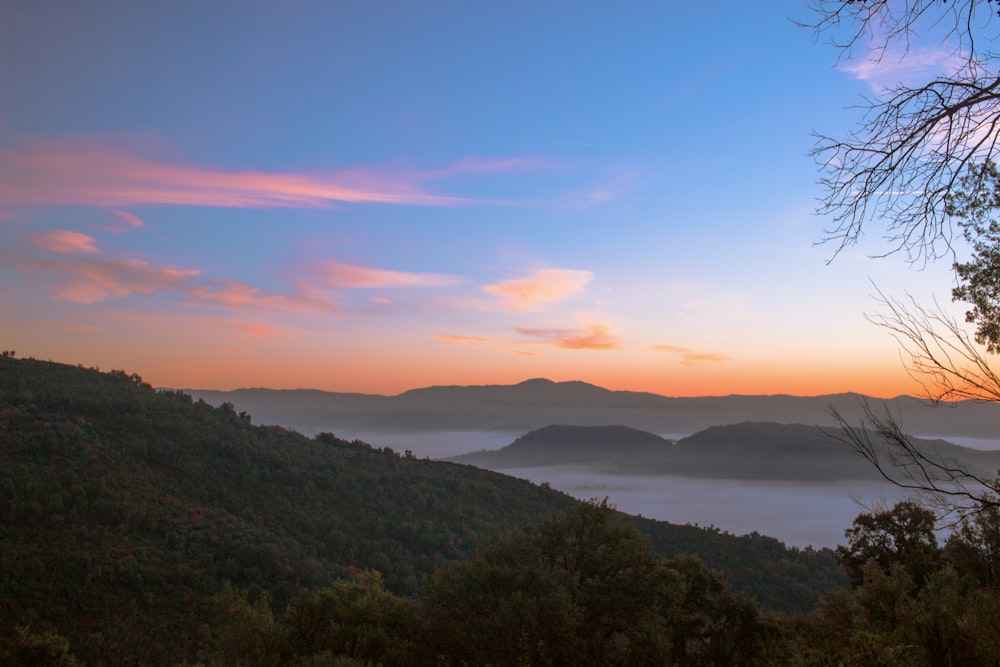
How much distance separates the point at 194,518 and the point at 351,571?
9.94 metres

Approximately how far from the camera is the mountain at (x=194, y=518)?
26.5 metres

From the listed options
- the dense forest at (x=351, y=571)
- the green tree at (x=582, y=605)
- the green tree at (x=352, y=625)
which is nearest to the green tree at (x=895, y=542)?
the dense forest at (x=351, y=571)

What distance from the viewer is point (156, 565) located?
31.0m

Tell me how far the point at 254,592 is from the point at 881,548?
2778cm

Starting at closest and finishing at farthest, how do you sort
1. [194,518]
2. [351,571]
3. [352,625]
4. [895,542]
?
[352,625], [895,542], [194,518], [351,571]

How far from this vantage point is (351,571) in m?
39.3

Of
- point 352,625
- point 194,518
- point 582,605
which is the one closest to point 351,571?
point 194,518

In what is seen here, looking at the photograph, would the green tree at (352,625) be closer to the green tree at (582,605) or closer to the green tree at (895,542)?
the green tree at (582,605)

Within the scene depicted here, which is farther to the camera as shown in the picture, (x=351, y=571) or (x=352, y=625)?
(x=351, y=571)

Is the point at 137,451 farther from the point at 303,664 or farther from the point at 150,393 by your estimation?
the point at 303,664

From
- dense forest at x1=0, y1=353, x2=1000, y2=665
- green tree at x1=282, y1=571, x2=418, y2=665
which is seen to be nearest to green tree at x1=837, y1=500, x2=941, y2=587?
dense forest at x1=0, y1=353, x2=1000, y2=665

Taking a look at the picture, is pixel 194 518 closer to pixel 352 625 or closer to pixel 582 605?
pixel 352 625

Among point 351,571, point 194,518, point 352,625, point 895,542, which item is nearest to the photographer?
point 352,625

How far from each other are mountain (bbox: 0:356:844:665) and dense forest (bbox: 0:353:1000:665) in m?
0.15
